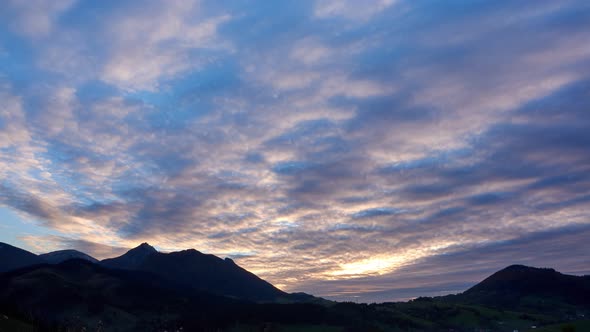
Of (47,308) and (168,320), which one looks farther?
(168,320)

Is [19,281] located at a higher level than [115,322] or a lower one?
higher

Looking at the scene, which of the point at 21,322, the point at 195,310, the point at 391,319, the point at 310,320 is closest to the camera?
the point at 21,322

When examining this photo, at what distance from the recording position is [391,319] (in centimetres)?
18625

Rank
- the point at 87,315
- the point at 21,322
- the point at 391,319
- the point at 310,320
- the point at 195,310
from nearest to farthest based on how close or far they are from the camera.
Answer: the point at 21,322 → the point at 87,315 → the point at 310,320 → the point at 391,319 → the point at 195,310

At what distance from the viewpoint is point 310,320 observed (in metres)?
171

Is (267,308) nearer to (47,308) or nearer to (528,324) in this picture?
(47,308)

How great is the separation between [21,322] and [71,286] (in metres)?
168

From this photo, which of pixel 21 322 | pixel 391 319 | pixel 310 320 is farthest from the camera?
pixel 391 319

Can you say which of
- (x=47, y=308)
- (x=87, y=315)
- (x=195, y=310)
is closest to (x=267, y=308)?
(x=195, y=310)

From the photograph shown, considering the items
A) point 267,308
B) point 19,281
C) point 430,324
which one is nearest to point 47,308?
point 19,281

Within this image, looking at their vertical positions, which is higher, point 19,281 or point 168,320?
point 19,281

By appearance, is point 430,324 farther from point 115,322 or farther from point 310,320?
point 115,322

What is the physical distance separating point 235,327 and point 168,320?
3398 cm

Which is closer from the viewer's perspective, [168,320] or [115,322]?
[115,322]
